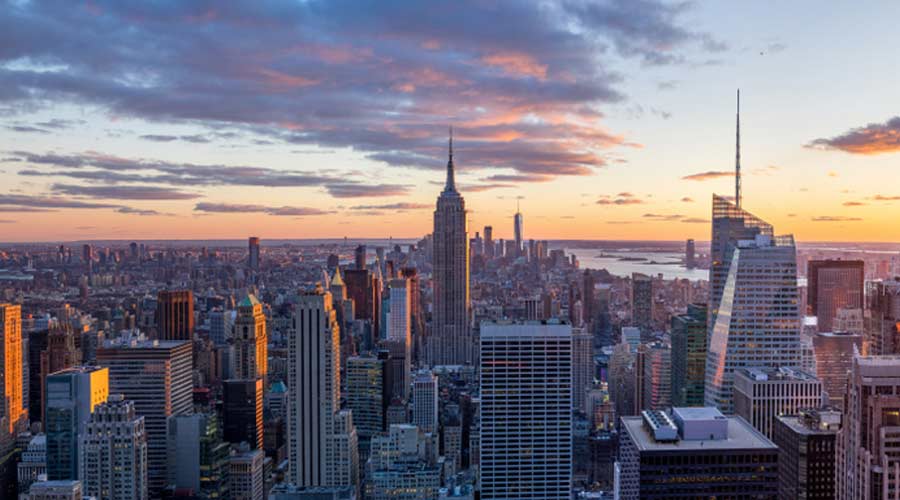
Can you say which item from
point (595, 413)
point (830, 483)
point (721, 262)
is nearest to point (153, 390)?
point (595, 413)

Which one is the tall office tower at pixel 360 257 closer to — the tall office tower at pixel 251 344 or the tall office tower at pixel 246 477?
the tall office tower at pixel 251 344

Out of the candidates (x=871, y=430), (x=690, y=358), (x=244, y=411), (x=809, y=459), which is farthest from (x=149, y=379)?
(x=871, y=430)

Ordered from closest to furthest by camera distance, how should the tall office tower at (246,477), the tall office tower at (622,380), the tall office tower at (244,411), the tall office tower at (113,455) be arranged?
the tall office tower at (113,455)
the tall office tower at (246,477)
the tall office tower at (244,411)
the tall office tower at (622,380)

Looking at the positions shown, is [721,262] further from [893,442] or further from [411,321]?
[411,321]

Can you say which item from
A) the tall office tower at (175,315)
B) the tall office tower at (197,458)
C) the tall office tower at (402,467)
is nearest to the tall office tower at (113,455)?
the tall office tower at (197,458)

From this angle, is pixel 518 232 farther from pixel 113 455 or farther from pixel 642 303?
pixel 113 455
